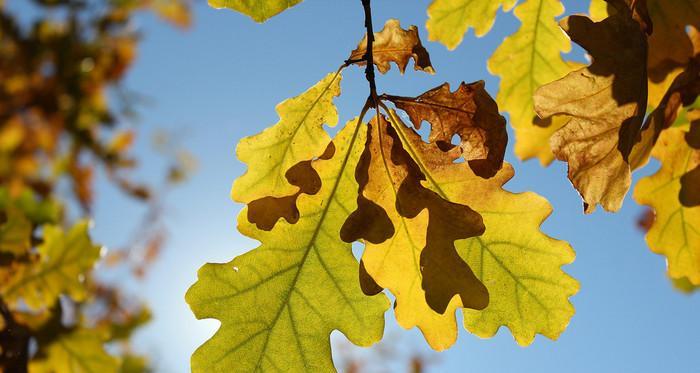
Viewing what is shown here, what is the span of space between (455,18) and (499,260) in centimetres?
66

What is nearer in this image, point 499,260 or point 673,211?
point 499,260

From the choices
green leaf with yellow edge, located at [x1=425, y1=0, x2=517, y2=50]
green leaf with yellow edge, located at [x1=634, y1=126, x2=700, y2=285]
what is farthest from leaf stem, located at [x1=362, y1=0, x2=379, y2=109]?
green leaf with yellow edge, located at [x1=634, y1=126, x2=700, y2=285]

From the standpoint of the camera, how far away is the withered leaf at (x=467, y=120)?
3.01 feet

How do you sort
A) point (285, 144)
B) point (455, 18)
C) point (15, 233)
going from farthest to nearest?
point (15, 233) < point (455, 18) < point (285, 144)

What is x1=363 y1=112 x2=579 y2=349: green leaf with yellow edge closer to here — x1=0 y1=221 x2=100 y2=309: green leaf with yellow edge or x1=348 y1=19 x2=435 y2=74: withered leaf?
x1=348 y1=19 x2=435 y2=74: withered leaf

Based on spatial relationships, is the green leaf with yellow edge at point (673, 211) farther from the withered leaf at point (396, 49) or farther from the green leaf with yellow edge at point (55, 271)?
the green leaf with yellow edge at point (55, 271)

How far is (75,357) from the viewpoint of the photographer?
1963 mm

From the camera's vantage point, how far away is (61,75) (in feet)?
22.0

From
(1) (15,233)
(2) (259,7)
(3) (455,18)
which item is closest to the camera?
(2) (259,7)

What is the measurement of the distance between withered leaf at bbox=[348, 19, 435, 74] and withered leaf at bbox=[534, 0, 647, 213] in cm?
21

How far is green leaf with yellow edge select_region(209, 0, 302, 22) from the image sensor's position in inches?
31.6

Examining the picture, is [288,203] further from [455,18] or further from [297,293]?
[455,18]

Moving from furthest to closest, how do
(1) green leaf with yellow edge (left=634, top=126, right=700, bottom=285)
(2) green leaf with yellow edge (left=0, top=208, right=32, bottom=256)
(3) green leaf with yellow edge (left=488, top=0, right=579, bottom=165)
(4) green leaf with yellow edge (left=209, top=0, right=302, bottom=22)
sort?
(2) green leaf with yellow edge (left=0, top=208, right=32, bottom=256)
(3) green leaf with yellow edge (left=488, top=0, right=579, bottom=165)
(1) green leaf with yellow edge (left=634, top=126, right=700, bottom=285)
(4) green leaf with yellow edge (left=209, top=0, right=302, bottom=22)

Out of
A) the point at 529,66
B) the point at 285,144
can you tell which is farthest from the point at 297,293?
the point at 529,66
